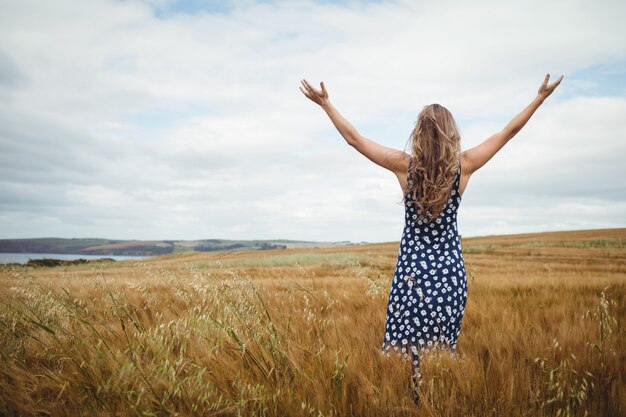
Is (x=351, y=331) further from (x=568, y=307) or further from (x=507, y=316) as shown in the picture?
(x=568, y=307)

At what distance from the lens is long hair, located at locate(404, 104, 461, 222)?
9.53 feet

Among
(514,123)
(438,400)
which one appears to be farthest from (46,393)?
(514,123)

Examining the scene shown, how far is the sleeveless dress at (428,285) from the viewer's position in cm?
288

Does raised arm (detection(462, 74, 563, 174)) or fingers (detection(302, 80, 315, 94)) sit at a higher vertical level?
fingers (detection(302, 80, 315, 94))

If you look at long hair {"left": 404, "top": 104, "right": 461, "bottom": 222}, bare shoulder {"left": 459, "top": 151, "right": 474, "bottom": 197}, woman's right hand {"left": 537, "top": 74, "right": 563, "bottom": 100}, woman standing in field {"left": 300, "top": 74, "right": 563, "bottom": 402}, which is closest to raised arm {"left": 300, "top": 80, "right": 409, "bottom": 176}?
woman standing in field {"left": 300, "top": 74, "right": 563, "bottom": 402}

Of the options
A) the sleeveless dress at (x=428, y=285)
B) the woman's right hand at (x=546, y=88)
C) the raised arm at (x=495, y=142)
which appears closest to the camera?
the sleeveless dress at (x=428, y=285)

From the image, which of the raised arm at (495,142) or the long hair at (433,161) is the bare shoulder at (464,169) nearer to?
the raised arm at (495,142)

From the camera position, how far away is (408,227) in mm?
3170

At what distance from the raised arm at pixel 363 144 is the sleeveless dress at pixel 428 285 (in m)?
0.18

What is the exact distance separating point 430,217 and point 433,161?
0.49 meters

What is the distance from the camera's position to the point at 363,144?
10.6 ft

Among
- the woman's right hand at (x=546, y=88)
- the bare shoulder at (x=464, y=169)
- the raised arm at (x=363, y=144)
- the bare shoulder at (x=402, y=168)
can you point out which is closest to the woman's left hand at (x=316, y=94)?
the raised arm at (x=363, y=144)

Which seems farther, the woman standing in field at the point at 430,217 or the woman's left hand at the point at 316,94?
the woman's left hand at the point at 316,94

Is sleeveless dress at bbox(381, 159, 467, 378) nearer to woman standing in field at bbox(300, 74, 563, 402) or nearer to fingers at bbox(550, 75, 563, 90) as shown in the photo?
woman standing in field at bbox(300, 74, 563, 402)
